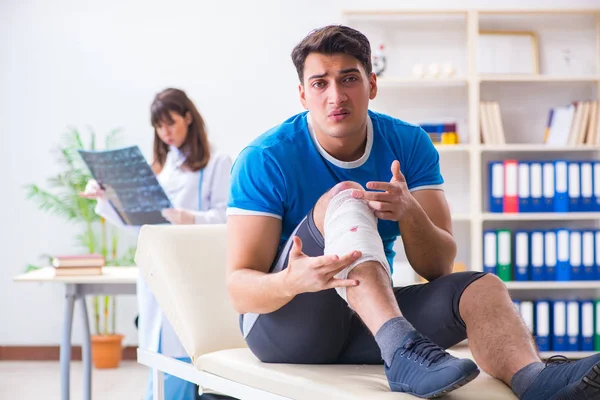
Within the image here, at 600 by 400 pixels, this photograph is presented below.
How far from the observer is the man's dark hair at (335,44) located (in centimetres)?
Result: 179

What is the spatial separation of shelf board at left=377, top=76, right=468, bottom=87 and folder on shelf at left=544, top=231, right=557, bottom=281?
36.3 inches

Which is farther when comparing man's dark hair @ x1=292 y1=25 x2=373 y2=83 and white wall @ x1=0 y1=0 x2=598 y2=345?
white wall @ x1=0 y1=0 x2=598 y2=345

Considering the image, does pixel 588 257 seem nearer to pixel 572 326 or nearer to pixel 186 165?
pixel 572 326

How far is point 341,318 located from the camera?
1.62 metres

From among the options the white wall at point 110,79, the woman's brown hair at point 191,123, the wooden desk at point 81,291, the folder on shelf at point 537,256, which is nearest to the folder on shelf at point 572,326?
the folder on shelf at point 537,256

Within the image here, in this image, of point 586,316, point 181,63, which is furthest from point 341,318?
point 181,63

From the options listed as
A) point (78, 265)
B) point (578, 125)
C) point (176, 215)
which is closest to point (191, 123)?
point (176, 215)

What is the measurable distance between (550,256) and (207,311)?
2.79 meters

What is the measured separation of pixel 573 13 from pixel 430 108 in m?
0.93

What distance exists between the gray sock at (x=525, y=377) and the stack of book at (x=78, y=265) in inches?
79.2

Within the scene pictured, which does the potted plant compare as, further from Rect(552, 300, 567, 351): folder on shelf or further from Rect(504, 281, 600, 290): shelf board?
Rect(552, 300, 567, 351): folder on shelf

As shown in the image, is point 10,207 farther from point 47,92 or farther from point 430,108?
point 430,108

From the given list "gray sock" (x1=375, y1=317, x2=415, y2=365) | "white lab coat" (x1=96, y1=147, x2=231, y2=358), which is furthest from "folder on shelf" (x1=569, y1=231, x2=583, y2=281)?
"gray sock" (x1=375, y1=317, x2=415, y2=365)

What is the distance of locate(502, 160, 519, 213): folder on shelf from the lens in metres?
4.27
